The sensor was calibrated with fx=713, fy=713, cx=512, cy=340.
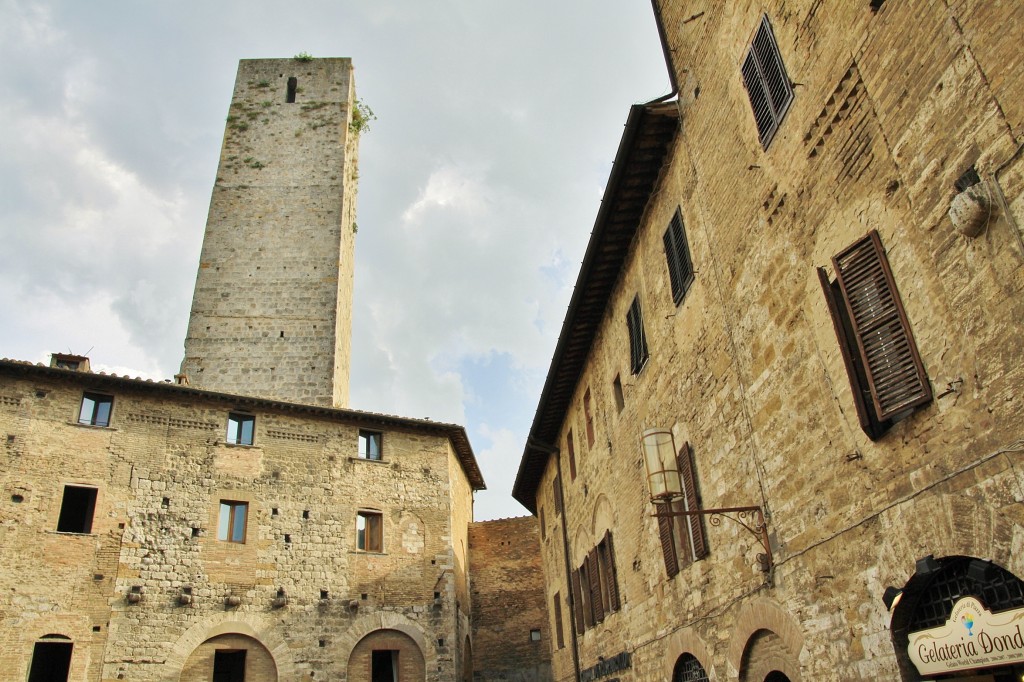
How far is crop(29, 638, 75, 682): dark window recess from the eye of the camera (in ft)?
45.3

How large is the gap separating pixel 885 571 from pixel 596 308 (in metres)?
7.88

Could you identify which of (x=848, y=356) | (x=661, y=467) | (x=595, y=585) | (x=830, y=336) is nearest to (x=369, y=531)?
(x=595, y=585)

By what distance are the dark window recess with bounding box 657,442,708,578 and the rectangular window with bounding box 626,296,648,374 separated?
189cm

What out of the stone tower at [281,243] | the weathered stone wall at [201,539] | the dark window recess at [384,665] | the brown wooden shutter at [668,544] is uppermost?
the stone tower at [281,243]

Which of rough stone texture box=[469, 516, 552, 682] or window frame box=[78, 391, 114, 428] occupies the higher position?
window frame box=[78, 391, 114, 428]

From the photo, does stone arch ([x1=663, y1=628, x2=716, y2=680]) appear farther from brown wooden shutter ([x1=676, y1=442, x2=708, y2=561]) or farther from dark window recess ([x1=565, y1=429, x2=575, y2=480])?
dark window recess ([x1=565, y1=429, x2=575, y2=480])

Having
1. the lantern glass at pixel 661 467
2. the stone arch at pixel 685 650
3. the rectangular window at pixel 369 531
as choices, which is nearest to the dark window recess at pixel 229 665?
the rectangular window at pixel 369 531

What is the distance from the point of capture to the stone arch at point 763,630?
604 centimetres

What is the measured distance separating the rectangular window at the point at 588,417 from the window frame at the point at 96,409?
426 inches

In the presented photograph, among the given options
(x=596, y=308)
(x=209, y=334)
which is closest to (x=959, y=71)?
(x=596, y=308)

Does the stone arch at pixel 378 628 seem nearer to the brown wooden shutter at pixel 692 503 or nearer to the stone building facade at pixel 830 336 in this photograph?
the stone building facade at pixel 830 336

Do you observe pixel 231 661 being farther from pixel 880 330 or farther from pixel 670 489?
pixel 880 330

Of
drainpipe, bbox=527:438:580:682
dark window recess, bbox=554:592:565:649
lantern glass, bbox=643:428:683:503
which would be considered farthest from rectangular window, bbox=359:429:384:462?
lantern glass, bbox=643:428:683:503

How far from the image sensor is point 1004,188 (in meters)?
3.99
